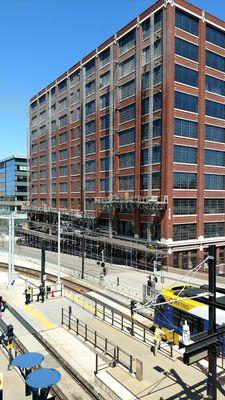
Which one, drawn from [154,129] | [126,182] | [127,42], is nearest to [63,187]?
[126,182]

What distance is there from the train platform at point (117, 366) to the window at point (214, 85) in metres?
40.0

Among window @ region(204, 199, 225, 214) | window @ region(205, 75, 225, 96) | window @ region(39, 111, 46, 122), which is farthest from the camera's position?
window @ region(39, 111, 46, 122)

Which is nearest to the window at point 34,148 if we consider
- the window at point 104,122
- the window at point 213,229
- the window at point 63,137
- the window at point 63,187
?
the window at point 63,137

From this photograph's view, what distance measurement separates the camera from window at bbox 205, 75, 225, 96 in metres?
53.8

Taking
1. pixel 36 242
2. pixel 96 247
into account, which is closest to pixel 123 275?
pixel 96 247

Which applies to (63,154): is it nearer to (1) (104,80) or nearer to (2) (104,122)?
(2) (104,122)

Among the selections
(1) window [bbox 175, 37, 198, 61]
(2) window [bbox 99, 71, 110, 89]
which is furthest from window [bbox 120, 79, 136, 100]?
(1) window [bbox 175, 37, 198, 61]

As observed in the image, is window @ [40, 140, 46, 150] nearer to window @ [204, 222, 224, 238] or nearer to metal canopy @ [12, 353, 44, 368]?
window @ [204, 222, 224, 238]

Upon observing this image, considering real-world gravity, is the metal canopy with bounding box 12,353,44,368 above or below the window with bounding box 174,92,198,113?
below

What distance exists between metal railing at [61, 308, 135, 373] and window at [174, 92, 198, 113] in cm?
3429

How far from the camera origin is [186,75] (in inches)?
2002

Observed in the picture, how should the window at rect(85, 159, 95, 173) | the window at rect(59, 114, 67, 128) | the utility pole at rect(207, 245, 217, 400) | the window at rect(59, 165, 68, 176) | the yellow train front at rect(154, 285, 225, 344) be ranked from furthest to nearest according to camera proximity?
the window at rect(59, 114, 67, 128), the window at rect(59, 165, 68, 176), the window at rect(85, 159, 95, 173), the yellow train front at rect(154, 285, 225, 344), the utility pole at rect(207, 245, 217, 400)

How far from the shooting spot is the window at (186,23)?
4962 cm

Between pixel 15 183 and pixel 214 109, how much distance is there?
82.7 m
